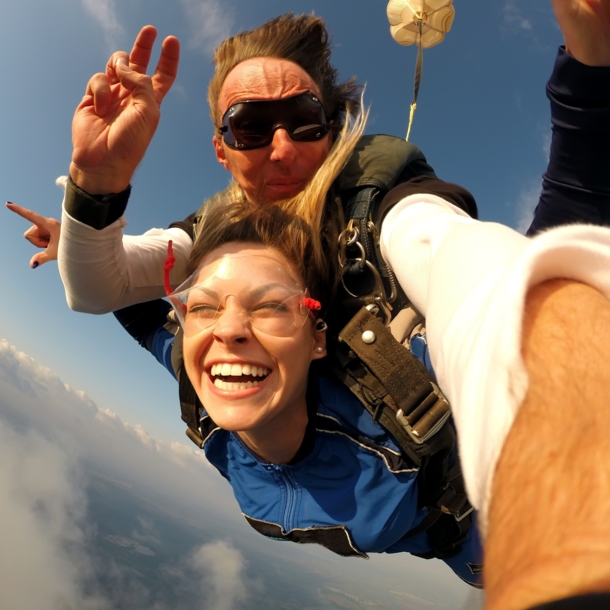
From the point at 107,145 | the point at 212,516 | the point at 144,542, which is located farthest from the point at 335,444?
the point at 212,516

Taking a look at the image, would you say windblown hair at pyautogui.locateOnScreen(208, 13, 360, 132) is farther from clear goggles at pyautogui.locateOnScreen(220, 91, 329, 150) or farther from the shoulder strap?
the shoulder strap

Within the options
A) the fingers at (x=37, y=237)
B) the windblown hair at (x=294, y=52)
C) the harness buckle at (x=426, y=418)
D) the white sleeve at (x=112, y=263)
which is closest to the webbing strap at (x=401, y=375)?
the harness buckle at (x=426, y=418)

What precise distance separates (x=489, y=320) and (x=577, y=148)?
840mm

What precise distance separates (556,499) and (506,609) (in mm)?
99

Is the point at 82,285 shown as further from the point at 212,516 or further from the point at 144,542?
the point at 212,516

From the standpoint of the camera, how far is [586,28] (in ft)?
2.62

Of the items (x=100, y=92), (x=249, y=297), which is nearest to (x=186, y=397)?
(x=249, y=297)

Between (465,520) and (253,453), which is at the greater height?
(253,453)

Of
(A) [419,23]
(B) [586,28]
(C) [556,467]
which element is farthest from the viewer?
(A) [419,23]

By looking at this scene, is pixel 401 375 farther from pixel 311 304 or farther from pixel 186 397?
pixel 186 397

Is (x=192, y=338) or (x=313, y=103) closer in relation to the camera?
(x=192, y=338)

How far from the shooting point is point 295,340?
126 cm

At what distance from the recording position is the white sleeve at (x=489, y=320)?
42 centimetres

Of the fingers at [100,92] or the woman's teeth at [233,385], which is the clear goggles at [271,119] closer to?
the fingers at [100,92]
